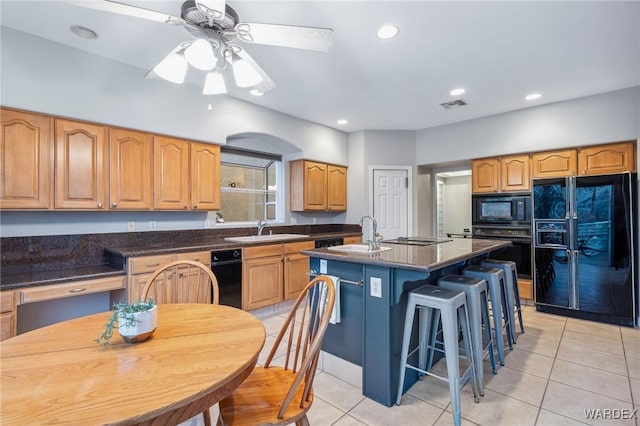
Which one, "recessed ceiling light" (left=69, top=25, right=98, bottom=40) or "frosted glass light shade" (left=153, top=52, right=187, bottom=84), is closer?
"frosted glass light shade" (left=153, top=52, right=187, bottom=84)

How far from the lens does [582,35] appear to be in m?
2.42

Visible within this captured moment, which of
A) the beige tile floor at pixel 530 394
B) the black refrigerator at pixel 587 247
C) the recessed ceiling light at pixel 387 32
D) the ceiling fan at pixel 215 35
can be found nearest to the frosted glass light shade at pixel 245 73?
the ceiling fan at pixel 215 35

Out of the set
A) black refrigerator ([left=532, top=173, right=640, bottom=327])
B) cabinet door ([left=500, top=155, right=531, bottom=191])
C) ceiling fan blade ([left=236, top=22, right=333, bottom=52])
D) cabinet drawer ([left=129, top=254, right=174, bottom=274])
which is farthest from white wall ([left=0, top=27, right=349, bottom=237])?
black refrigerator ([left=532, top=173, right=640, bottom=327])

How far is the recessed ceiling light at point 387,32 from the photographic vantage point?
2303 mm

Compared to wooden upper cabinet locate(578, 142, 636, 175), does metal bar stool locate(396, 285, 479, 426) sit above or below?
below

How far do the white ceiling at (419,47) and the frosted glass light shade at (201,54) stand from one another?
1.96ft

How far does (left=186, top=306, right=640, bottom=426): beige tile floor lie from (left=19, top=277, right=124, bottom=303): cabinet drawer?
137 cm

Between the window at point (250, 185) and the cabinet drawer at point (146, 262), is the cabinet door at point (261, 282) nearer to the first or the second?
the cabinet drawer at point (146, 262)

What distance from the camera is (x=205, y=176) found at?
3428 millimetres

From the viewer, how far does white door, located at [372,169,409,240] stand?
5078 mm

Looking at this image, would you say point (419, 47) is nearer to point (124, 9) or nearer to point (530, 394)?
point (124, 9)

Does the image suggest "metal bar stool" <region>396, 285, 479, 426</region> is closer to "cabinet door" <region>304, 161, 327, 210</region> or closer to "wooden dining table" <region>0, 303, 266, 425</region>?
"wooden dining table" <region>0, 303, 266, 425</region>

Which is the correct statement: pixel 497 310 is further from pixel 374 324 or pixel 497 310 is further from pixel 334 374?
pixel 334 374

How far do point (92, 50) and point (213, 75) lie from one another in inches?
56.8
